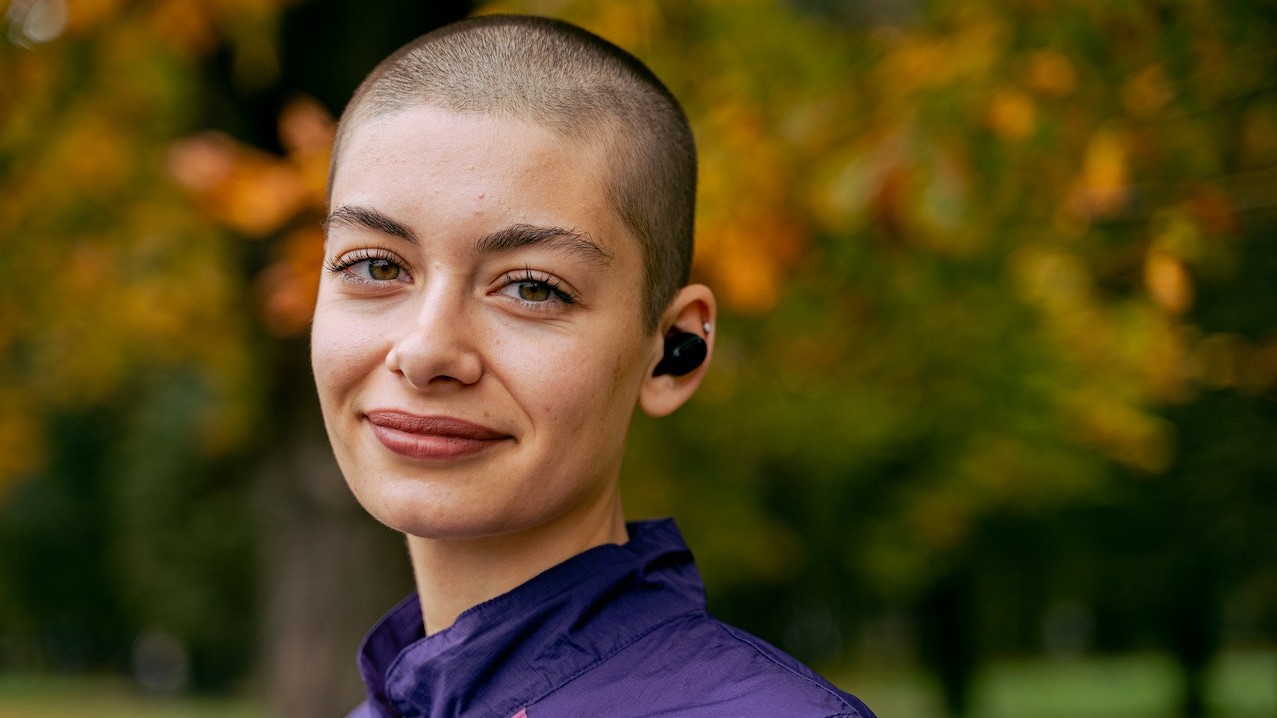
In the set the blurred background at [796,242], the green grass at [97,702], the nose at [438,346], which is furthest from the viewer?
the green grass at [97,702]

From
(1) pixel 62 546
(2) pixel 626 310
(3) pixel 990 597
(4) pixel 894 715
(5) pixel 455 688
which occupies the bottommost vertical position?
(4) pixel 894 715

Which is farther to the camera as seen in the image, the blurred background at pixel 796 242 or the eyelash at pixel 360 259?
the blurred background at pixel 796 242

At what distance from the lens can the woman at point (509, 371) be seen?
179 centimetres

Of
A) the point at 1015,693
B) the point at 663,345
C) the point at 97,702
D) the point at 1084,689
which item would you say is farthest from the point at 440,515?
the point at 97,702

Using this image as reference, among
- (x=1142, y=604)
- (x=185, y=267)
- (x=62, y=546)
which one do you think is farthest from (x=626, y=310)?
(x=62, y=546)

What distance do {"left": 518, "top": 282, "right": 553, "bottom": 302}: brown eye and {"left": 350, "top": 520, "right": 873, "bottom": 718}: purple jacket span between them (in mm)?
381

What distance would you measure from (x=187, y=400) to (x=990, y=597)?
595 inches

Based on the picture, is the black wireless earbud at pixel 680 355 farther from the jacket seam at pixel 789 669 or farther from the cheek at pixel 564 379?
the jacket seam at pixel 789 669

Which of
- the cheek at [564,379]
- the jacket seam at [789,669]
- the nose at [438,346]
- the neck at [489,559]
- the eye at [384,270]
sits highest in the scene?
the eye at [384,270]

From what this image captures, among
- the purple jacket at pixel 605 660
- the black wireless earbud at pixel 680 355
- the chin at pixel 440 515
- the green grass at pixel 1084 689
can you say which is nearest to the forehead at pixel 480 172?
the black wireless earbud at pixel 680 355

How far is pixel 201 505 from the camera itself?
27062mm

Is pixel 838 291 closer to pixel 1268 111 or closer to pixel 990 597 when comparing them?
pixel 1268 111

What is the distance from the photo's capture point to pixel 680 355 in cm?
210

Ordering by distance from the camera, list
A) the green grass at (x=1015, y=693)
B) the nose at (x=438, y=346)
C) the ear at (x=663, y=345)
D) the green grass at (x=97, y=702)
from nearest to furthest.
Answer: the nose at (x=438, y=346) → the ear at (x=663, y=345) → the green grass at (x=1015, y=693) → the green grass at (x=97, y=702)
